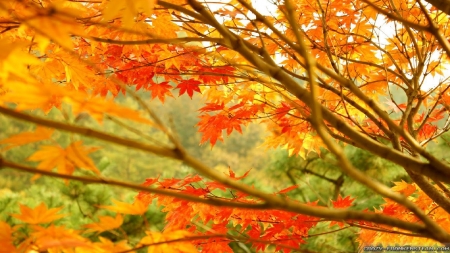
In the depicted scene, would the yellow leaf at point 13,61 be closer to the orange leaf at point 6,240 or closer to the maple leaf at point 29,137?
the maple leaf at point 29,137

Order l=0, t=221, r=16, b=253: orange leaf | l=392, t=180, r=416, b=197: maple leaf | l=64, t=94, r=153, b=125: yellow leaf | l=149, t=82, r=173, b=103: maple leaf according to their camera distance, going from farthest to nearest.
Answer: l=149, t=82, r=173, b=103: maple leaf < l=392, t=180, r=416, b=197: maple leaf < l=0, t=221, r=16, b=253: orange leaf < l=64, t=94, r=153, b=125: yellow leaf

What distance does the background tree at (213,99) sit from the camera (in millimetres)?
492

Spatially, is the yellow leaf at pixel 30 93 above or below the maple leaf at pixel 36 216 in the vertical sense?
above

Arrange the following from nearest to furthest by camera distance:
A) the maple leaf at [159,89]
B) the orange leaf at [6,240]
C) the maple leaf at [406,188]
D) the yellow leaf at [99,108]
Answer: the yellow leaf at [99,108]
the orange leaf at [6,240]
the maple leaf at [406,188]
the maple leaf at [159,89]

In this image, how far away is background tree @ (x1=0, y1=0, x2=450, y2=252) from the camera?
49 cm

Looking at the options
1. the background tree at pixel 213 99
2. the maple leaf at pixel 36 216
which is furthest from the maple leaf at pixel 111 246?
the maple leaf at pixel 36 216

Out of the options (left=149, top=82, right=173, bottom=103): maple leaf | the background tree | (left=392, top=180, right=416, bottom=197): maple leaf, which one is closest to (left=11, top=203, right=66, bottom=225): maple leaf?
the background tree

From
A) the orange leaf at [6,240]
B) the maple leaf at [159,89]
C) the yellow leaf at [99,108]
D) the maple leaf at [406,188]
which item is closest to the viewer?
the yellow leaf at [99,108]

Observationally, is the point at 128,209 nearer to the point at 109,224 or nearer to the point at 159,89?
the point at 109,224

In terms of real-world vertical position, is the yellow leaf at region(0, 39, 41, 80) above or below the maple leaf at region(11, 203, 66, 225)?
above

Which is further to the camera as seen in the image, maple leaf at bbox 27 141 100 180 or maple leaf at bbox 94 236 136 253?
maple leaf at bbox 94 236 136 253

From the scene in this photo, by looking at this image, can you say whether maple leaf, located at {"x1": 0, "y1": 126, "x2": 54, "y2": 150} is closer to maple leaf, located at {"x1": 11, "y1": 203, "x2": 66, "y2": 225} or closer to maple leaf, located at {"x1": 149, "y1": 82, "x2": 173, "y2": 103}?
maple leaf, located at {"x1": 11, "y1": 203, "x2": 66, "y2": 225}

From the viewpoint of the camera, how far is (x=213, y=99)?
1700 millimetres

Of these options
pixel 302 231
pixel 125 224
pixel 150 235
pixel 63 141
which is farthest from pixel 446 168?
pixel 63 141
